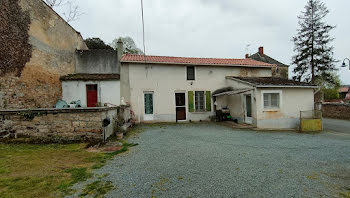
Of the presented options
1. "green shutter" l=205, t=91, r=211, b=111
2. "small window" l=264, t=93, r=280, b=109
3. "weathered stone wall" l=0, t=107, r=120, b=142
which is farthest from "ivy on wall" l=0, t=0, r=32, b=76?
"small window" l=264, t=93, r=280, b=109

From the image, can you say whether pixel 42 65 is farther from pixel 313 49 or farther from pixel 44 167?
pixel 313 49

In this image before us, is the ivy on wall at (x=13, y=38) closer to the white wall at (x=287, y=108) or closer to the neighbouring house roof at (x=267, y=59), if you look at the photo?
the white wall at (x=287, y=108)

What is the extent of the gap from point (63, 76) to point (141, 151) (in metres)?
8.97

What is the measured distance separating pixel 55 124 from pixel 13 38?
504 centimetres

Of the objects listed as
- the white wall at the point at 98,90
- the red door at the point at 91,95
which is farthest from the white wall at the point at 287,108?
the red door at the point at 91,95

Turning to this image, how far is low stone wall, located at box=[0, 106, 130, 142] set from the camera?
16.6 ft

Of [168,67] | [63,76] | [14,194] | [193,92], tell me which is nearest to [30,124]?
[14,194]

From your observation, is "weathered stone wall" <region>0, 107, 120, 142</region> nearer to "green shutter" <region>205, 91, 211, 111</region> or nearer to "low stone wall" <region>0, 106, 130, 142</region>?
"low stone wall" <region>0, 106, 130, 142</region>

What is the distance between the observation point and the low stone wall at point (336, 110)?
41.2 ft

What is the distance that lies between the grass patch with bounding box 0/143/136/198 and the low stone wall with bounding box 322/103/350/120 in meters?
17.4

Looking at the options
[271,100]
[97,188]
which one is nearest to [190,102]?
[271,100]

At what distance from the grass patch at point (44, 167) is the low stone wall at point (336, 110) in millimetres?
17387

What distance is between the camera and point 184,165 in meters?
3.59

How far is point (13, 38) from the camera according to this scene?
6832 millimetres
